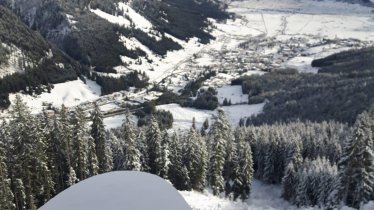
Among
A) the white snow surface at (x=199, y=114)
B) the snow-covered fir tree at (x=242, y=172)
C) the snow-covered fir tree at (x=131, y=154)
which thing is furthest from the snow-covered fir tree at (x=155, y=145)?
the white snow surface at (x=199, y=114)

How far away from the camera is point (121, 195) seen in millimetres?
18922

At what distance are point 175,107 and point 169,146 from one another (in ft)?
391

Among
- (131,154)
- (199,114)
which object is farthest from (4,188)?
(199,114)

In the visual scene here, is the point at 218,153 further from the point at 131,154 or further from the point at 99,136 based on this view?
the point at 99,136

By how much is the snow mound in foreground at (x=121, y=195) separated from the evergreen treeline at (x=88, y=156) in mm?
33747

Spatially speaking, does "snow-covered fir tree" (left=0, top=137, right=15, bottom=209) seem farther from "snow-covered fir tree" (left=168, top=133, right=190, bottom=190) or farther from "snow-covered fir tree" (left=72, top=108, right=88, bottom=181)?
"snow-covered fir tree" (left=168, top=133, right=190, bottom=190)

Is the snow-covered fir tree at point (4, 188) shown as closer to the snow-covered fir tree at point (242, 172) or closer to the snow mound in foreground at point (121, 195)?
the snow mound in foreground at point (121, 195)

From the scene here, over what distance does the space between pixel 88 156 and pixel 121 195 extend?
49.3 m

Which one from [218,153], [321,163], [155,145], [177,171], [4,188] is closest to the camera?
[4,188]

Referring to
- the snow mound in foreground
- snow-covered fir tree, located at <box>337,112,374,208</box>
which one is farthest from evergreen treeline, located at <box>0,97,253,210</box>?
the snow mound in foreground

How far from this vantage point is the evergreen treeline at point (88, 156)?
179ft

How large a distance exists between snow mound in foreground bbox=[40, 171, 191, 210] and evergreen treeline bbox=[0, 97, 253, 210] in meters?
33.7

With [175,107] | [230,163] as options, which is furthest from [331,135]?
[175,107]

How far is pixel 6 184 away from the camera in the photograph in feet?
165
